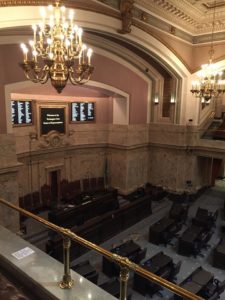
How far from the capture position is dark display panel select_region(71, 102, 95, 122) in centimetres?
1125

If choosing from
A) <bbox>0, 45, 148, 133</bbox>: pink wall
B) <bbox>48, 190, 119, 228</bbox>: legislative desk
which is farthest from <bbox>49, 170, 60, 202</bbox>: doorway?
<bbox>0, 45, 148, 133</bbox>: pink wall

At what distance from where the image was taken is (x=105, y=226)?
869 centimetres

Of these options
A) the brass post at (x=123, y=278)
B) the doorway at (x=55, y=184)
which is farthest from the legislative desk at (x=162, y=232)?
the brass post at (x=123, y=278)

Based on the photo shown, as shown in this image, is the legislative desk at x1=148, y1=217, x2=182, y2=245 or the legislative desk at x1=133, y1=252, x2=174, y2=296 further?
the legislative desk at x1=148, y1=217, x2=182, y2=245

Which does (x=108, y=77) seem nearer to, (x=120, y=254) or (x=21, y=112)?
(x=21, y=112)

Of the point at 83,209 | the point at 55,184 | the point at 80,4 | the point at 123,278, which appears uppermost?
the point at 80,4

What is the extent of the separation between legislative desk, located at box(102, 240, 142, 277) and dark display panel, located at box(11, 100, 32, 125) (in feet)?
18.4

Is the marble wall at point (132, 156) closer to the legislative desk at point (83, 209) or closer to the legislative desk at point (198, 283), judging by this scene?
Answer: the legislative desk at point (83, 209)

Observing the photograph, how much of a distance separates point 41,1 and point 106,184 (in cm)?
871

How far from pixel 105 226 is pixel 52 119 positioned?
15.6ft

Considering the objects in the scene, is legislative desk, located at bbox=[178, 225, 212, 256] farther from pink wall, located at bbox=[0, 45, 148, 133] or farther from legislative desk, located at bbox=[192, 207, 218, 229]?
pink wall, located at bbox=[0, 45, 148, 133]

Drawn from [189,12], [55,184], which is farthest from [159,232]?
[189,12]

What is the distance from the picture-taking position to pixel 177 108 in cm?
1183

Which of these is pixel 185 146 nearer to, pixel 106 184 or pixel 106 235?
pixel 106 184
